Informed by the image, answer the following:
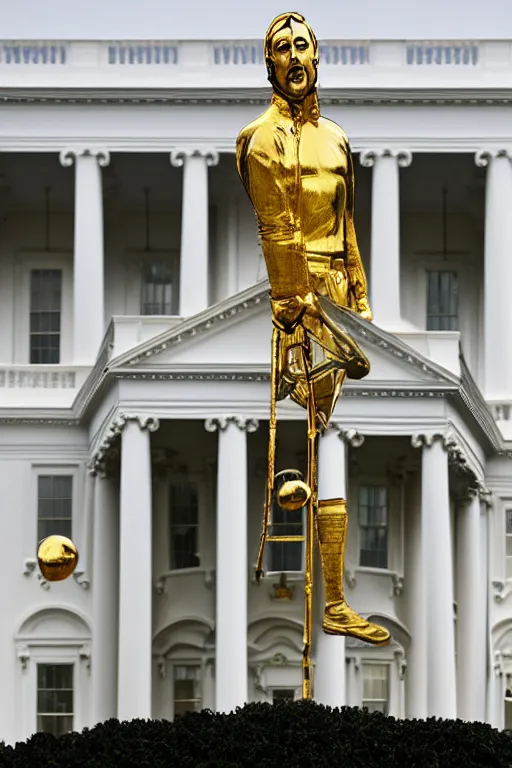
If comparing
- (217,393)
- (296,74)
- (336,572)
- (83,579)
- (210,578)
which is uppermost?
(217,393)

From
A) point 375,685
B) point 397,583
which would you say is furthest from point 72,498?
point 375,685

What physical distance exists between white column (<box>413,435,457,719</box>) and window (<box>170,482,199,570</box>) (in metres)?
6.84

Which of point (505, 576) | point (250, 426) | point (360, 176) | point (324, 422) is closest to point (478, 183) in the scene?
point (360, 176)

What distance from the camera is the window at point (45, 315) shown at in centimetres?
6638

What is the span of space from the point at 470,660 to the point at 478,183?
44.1 ft

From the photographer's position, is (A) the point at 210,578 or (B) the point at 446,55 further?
(B) the point at 446,55

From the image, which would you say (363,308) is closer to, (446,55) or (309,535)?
(309,535)

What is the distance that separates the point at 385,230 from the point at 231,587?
13949 mm

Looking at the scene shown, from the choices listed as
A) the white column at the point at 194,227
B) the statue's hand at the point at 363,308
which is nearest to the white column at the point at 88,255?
the white column at the point at 194,227

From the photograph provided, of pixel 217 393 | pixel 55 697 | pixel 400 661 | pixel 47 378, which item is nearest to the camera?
pixel 217 393

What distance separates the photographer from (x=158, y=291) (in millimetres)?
67188

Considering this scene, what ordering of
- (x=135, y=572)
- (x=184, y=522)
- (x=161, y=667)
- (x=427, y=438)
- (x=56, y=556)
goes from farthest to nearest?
(x=184, y=522), (x=161, y=667), (x=427, y=438), (x=135, y=572), (x=56, y=556)

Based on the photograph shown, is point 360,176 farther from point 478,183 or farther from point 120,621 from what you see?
point 120,621

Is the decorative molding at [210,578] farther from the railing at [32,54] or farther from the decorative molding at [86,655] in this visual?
the railing at [32,54]
